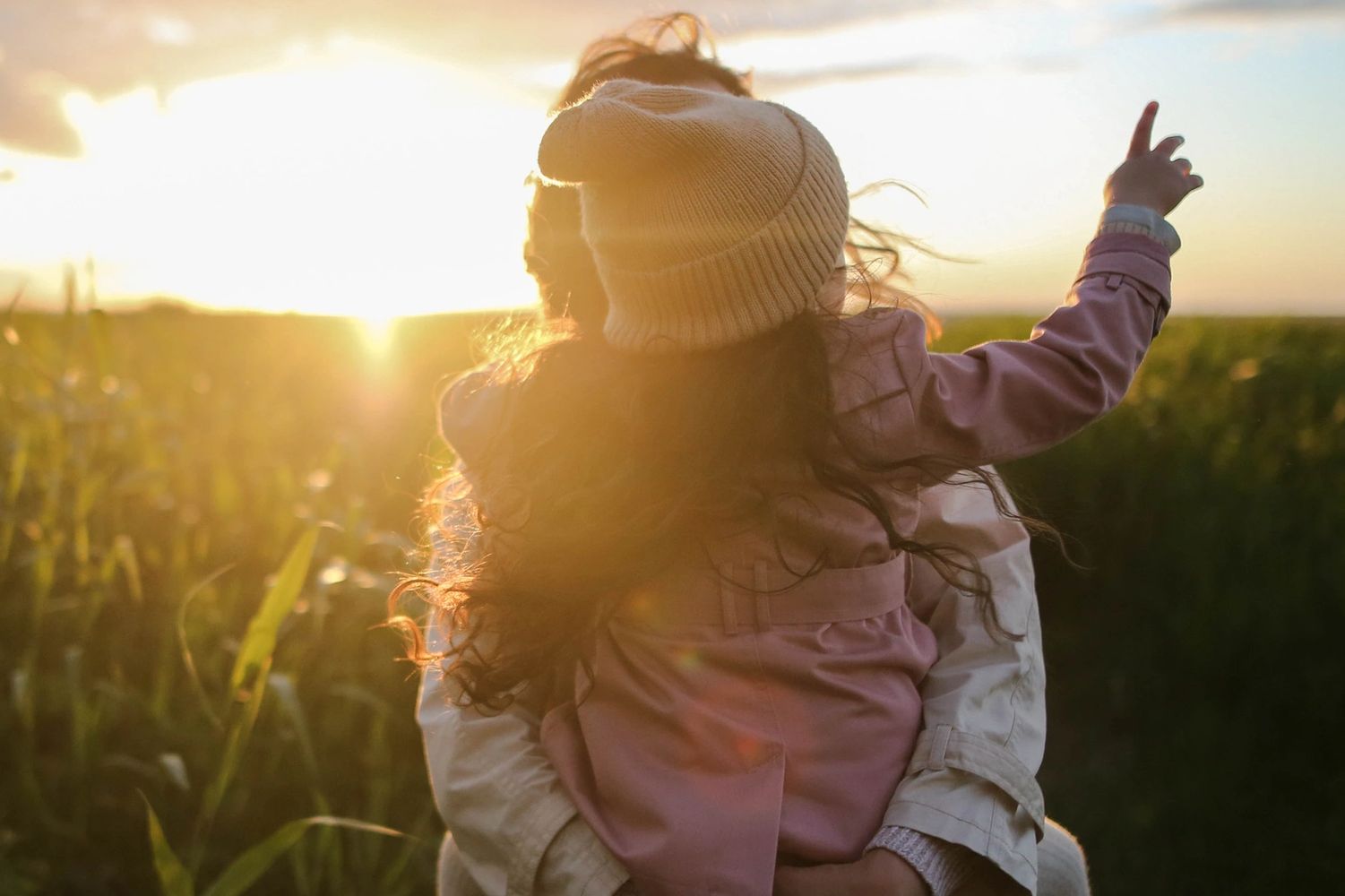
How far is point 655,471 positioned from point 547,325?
476 millimetres

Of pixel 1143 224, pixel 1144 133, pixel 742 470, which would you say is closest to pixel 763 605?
pixel 742 470

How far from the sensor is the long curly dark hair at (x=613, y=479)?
1.37 meters

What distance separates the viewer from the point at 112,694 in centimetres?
259

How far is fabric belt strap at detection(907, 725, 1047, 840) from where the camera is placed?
138 centimetres

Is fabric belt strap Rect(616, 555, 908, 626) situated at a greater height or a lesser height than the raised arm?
lesser

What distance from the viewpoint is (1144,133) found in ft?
5.11

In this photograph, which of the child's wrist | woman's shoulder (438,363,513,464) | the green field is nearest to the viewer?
the child's wrist

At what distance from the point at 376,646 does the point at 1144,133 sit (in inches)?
90.2

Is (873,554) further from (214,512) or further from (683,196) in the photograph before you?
(214,512)

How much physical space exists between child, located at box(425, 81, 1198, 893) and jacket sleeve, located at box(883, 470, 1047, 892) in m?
0.06

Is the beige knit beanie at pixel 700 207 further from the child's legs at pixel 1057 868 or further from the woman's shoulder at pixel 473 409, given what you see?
the child's legs at pixel 1057 868

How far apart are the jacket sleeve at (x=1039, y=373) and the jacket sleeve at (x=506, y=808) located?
0.68m

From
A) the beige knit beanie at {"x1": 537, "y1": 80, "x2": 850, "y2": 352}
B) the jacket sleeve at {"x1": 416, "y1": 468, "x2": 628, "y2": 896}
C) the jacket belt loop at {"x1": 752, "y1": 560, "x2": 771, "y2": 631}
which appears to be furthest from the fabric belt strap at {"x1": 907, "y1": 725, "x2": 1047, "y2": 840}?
the beige knit beanie at {"x1": 537, "y1": 80, "x2": 850, "y2": 352}

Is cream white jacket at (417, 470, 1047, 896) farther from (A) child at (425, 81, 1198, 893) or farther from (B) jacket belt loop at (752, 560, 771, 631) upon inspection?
(B) jacket belt loop at (752, 560, 771, 631)
